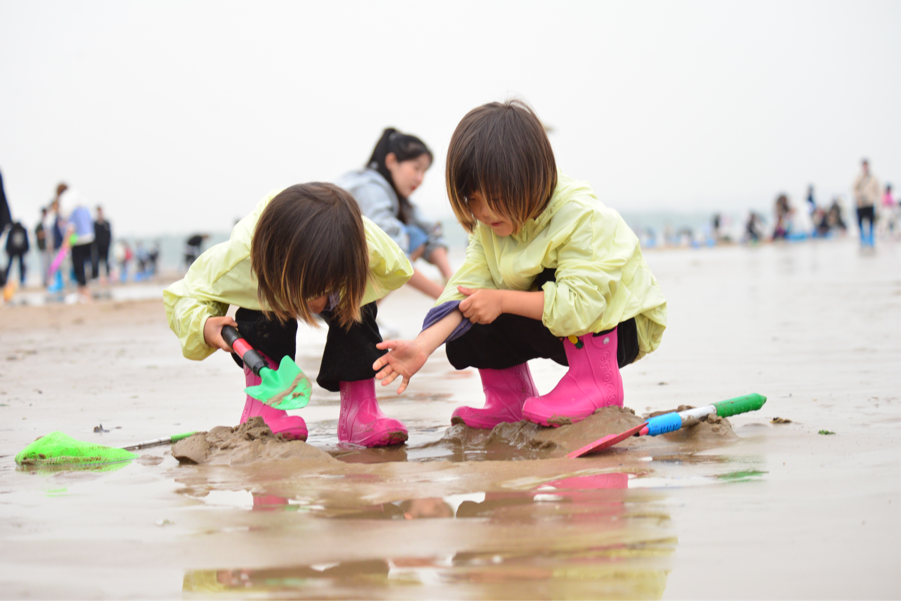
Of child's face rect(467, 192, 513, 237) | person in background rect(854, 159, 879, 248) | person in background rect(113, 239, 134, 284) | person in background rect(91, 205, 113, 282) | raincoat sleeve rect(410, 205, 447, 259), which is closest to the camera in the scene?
child's face rect(467, 192, 513, 237)

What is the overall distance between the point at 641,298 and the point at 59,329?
564cm

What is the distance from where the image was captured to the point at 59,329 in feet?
21.2

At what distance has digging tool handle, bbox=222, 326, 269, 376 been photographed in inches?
83.9

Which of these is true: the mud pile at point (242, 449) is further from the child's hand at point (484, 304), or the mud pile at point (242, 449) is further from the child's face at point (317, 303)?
the child's hand at point (484, 304)

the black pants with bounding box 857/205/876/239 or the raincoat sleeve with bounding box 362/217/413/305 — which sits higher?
the raincoat sleeve with bounding box 362/217/413/305

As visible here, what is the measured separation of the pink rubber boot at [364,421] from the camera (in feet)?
7.00

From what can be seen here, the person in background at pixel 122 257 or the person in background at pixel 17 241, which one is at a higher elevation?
the person in background at pixel 17 241

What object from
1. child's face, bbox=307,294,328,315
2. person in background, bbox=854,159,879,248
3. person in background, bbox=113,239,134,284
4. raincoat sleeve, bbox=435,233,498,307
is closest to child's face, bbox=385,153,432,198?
raincoat sleeve, bbox=435,233,498,307

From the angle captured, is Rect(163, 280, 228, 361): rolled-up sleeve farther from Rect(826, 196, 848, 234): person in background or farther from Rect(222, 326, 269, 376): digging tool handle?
Rect(826, 196, 848, 234): person in background

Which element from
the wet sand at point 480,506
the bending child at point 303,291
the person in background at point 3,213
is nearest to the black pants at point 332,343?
the bending child at point 303,291

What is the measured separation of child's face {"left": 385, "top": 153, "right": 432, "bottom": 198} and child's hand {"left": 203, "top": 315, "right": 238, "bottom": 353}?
2.43 m

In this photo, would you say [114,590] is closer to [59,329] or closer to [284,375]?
[284,375]

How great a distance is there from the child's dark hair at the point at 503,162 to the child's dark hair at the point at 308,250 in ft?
1.01

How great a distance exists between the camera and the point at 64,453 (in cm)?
196
